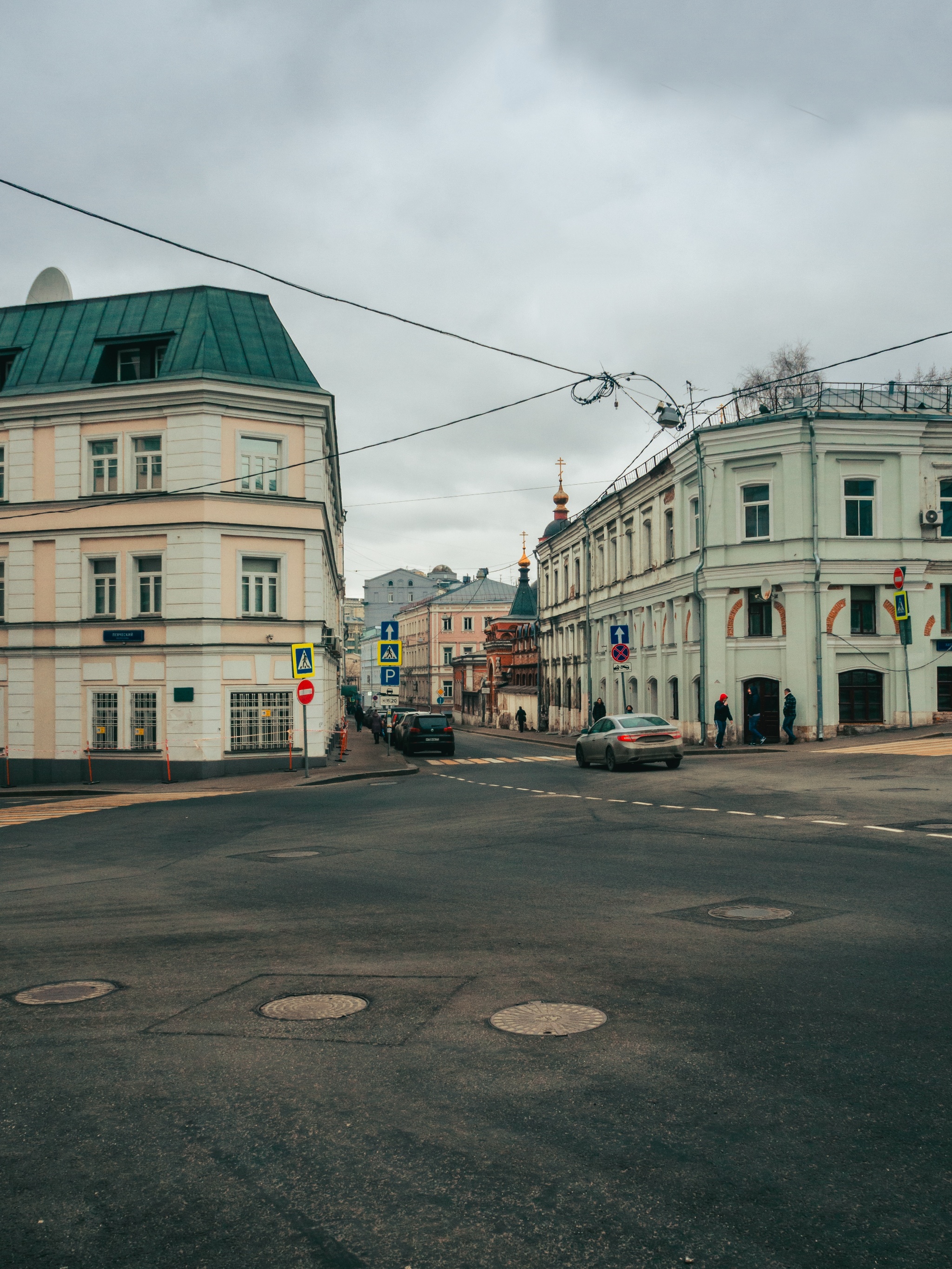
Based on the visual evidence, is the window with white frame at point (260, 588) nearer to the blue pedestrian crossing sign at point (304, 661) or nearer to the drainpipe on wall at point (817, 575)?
the blue pedestrian crossing sign at point (304, 661)

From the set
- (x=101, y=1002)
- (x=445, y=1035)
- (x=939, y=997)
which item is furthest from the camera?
(x=101, y=1002)

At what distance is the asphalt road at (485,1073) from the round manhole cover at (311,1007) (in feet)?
0.40

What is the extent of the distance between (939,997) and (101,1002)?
4.86 metres

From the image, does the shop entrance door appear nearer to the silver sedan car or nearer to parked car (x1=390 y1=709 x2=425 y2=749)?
the silver sedan car

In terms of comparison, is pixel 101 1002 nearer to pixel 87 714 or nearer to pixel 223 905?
pixel 223 905

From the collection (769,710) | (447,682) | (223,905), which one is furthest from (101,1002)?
(447,682)

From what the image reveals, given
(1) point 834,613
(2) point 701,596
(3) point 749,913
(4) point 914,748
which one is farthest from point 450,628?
A: (3) point 749,913

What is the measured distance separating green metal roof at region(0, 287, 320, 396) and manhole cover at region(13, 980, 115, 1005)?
24.9 metres

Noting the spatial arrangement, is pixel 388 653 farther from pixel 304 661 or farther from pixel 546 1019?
pixel 546 1019

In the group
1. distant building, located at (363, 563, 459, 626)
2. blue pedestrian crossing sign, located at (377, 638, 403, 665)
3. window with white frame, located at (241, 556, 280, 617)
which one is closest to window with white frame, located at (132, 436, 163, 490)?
window with white frame, located at (241, 556, 280, 617)

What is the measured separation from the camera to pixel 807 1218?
338 cm

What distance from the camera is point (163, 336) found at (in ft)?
101

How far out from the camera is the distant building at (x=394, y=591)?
13300 cm

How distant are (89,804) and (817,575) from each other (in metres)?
23.3
